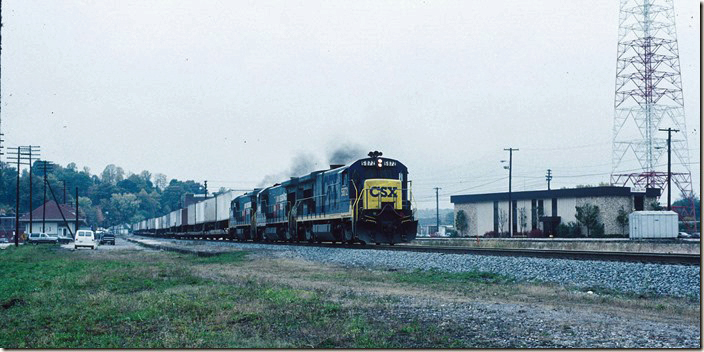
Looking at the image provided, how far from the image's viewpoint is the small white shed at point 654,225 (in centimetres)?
5100

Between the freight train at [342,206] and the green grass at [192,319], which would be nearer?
the green grass at [192,319]

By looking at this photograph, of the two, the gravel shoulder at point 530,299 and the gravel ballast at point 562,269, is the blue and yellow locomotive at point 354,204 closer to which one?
the gravel ballast at point 562,269

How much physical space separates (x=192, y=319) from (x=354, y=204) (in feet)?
61.9

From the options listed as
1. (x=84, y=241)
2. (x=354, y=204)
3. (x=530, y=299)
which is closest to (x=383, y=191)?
(x=354, y=204)

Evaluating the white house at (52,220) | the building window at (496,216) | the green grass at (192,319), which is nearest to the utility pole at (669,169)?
the building window at (496,216)

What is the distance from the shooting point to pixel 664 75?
146 feet

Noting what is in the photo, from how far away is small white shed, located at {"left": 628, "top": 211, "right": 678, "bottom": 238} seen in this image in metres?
51.0

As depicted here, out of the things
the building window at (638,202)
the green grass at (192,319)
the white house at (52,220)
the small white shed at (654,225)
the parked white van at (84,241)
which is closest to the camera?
the green grass at (192,319)

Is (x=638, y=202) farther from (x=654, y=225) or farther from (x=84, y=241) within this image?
(x=84, y=241)

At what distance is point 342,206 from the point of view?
2970 cm

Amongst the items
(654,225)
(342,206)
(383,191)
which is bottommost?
(654,225)

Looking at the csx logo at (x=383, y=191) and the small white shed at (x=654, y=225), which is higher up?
the csx logo at (x=383, y=191)

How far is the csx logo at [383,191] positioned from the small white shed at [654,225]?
29.5 m

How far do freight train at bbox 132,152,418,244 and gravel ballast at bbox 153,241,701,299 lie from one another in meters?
4.97
